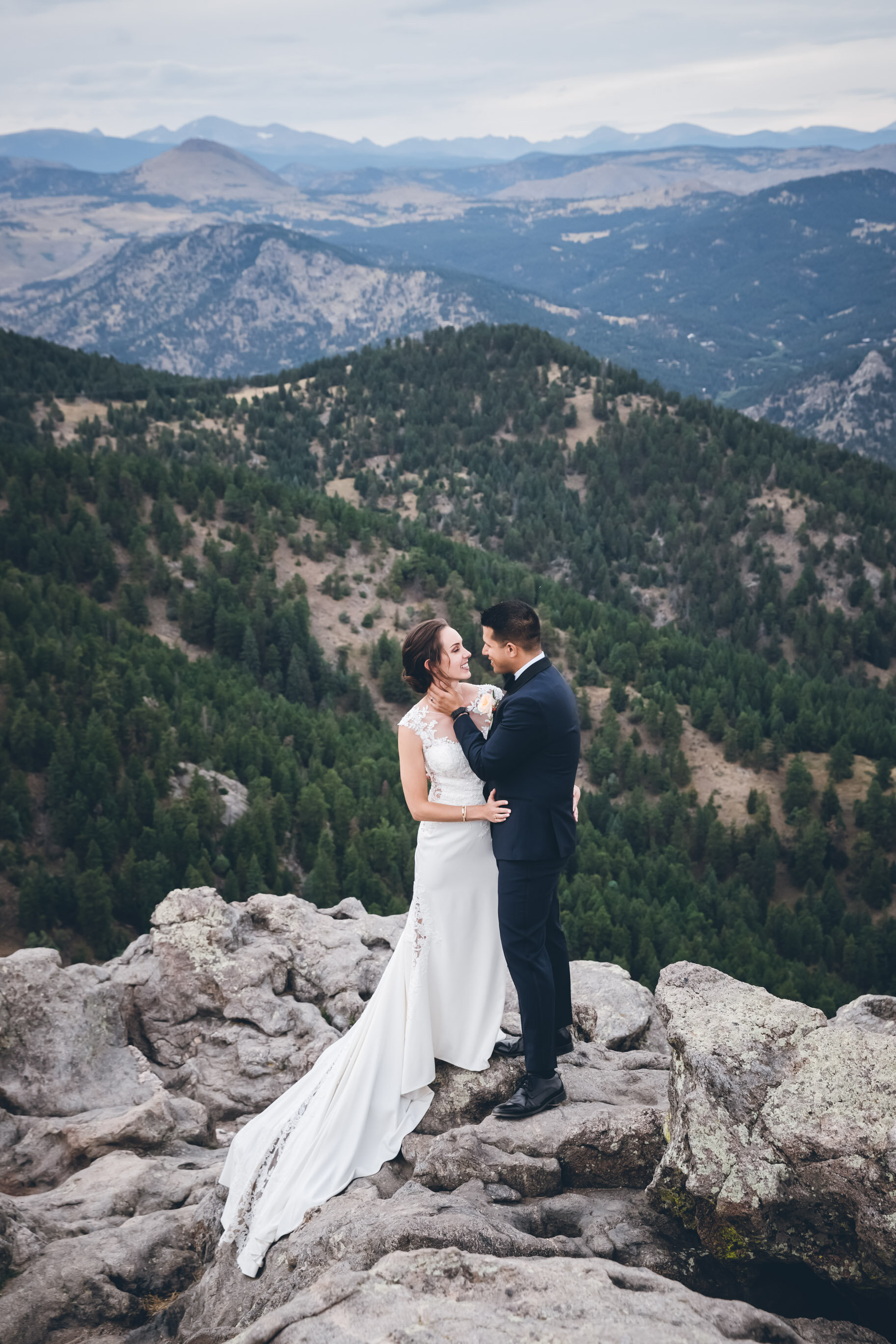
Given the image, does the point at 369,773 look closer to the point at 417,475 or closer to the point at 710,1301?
the point at 710,1301

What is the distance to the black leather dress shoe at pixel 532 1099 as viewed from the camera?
7.89 meters

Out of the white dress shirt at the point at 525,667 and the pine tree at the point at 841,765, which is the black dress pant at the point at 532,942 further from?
the pine tree at the point at 841,765

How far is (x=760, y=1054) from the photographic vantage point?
6785 mm

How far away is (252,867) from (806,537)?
89.1m

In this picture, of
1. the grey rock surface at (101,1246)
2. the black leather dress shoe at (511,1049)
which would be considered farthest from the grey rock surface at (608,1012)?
the grey rock surface at (101,1246)

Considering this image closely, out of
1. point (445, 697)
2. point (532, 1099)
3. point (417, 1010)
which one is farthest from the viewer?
point (417, 1010)

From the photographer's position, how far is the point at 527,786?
7.40 meters

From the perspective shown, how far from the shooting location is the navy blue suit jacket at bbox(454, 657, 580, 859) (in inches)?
281

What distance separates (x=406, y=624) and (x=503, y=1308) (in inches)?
2269

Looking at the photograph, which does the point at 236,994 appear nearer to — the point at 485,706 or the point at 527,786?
the point at 485,706

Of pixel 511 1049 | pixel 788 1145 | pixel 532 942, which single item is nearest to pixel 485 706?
pixel 532 942

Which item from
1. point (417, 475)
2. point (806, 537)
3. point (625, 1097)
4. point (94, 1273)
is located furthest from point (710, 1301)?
point (417, 475)

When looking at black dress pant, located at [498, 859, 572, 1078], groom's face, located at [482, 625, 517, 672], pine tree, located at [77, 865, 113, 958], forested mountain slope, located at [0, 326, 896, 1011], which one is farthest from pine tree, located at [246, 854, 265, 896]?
groom's face, located at [482, 625, 517, 672]

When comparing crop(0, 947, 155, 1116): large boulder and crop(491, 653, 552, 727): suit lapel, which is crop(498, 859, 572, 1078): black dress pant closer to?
crop(491, 653, 552, 727): suit lapel
